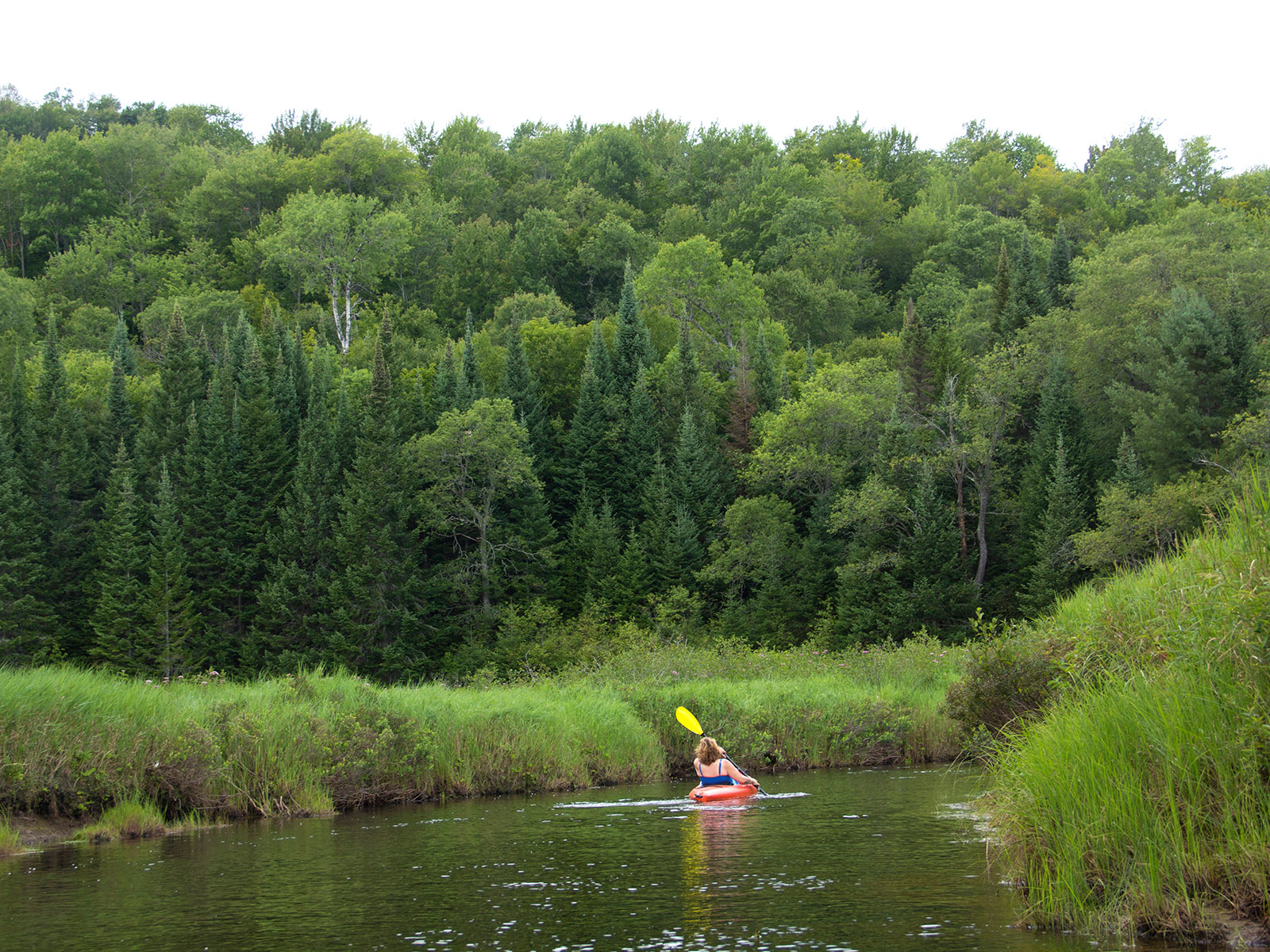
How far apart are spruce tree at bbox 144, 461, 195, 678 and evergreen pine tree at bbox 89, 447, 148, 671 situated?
713 millimetres

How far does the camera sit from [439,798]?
24875 millimetres

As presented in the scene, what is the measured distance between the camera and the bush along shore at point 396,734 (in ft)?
65.4

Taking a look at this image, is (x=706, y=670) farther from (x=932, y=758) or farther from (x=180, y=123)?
(x=180, y=123)

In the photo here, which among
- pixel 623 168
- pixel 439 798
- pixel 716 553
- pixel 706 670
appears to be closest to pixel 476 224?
pixel 623 168

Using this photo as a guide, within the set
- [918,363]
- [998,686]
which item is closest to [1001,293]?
[918,363]

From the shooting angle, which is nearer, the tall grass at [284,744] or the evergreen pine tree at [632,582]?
the tall grass at [284,744]

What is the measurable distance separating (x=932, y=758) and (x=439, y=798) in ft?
44.0

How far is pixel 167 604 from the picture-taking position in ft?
222

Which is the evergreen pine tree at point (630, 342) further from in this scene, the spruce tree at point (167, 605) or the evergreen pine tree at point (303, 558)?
the spruce tree at point (167, 605)

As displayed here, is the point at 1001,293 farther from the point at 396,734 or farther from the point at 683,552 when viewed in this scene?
the point at 396,734

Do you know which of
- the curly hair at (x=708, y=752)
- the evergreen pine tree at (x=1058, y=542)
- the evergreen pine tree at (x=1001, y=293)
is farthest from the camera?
the evergreen pine tree at (x=1001, y=293)

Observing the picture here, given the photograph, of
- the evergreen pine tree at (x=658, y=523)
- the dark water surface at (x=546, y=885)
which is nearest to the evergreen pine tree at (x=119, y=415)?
the evergreen pine tree at (x=658, y=523)

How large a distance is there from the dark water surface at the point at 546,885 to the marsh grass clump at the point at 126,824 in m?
0.57

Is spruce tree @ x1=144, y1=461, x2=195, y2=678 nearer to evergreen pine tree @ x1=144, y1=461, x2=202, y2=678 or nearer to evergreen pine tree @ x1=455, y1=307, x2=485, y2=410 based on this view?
evergreen pine tree @ x1=144, y1=461, x2=202, y2=678
